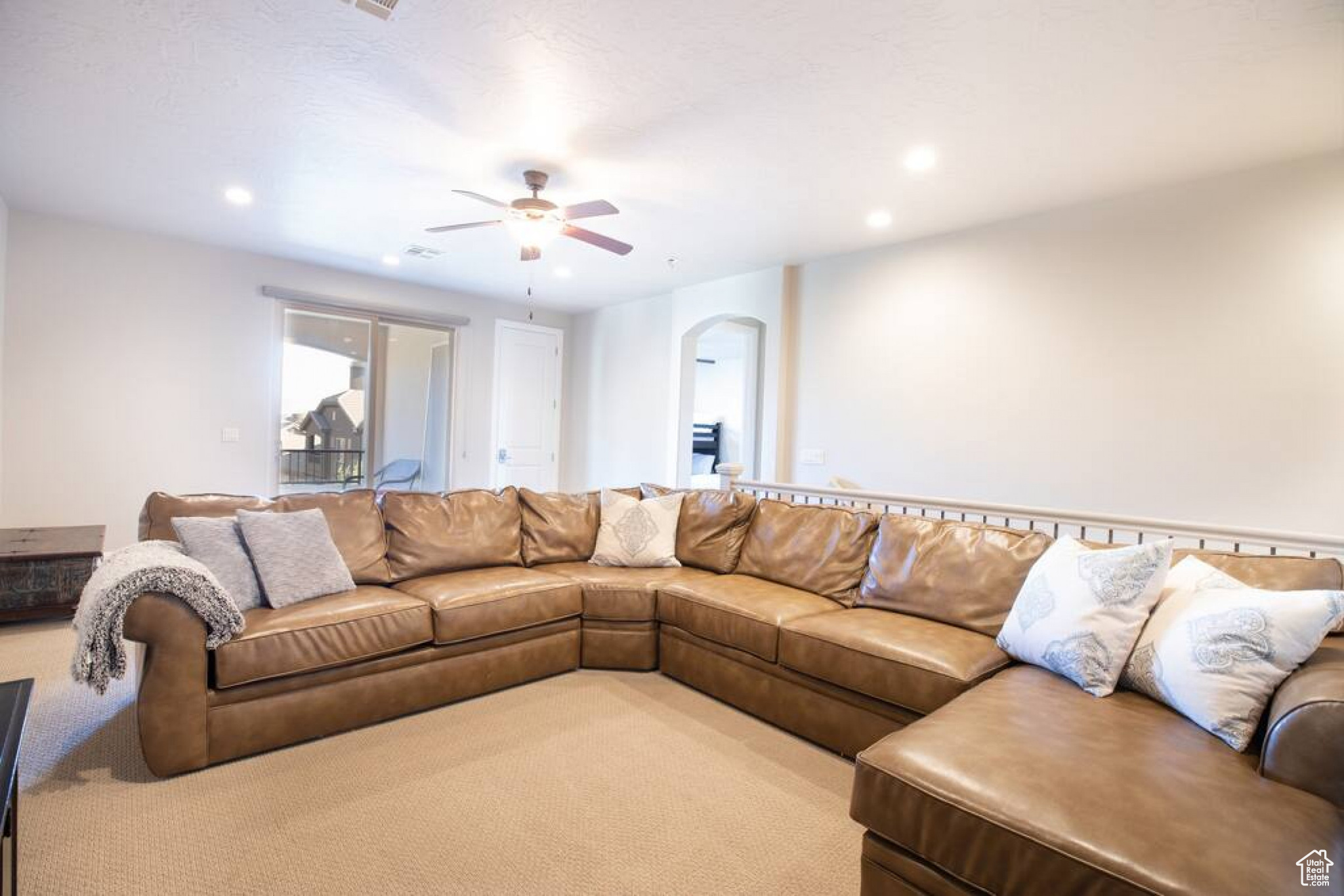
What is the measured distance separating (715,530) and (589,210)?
185 centimetres

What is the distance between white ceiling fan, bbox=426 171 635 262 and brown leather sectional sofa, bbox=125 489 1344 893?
4.84 ft

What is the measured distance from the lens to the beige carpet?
5.46 feet

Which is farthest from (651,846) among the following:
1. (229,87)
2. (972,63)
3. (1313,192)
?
(1313,192)

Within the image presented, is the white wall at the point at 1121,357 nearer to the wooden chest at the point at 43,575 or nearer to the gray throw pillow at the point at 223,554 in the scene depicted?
the gray throw pillow at the point at 223,554

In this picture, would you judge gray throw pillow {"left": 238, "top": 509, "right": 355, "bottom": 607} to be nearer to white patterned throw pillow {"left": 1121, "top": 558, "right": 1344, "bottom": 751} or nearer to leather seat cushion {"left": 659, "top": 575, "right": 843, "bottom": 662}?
leather seat cushion {"left": 659, "top": 575, "right": 843, "bottom": 662}

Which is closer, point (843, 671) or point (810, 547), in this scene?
point (843, 671)

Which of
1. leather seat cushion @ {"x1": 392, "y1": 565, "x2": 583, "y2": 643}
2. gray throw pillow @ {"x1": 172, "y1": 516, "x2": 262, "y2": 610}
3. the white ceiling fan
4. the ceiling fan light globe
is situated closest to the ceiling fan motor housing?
the white ceiling fan

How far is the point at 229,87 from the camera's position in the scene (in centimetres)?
259

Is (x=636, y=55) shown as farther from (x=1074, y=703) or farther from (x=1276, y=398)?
(x=1276, y=398)

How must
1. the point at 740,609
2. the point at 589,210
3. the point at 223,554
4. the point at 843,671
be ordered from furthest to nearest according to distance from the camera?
the point at 589,210 → the point at 740,609 → the point at 223,554 → the point at 843,671

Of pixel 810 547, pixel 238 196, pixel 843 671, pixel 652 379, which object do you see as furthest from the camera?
pixel 652 379

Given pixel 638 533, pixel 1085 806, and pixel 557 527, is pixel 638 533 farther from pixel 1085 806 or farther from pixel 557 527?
pixel 1085 806

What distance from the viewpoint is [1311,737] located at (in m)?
1.29

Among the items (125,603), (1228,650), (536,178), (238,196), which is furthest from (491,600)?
(238,196)
